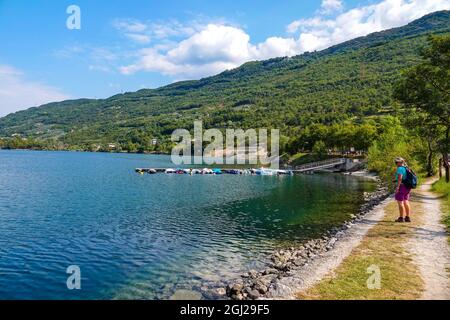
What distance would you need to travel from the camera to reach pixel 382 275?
14656 mm

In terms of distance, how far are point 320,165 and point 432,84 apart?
8483 centimetres

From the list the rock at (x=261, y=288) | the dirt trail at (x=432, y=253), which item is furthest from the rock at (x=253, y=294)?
the dirt trail at (x=432, y=253)

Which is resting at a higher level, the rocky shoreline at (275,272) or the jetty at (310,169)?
the jetty at (310,169)

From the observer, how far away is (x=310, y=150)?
416 feet

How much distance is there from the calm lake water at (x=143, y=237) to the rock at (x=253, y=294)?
3.42 meters

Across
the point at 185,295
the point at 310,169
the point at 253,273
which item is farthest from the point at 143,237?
the point at 310,169

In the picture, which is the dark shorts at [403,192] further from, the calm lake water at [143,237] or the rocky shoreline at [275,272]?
the calm lake water at [143,237]

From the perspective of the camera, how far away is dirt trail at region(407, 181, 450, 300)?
506 inches

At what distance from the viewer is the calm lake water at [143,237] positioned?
19.4 meters

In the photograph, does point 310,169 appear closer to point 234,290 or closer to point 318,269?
point 318,269

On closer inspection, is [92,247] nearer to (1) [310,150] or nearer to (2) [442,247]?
(2) [442,247]

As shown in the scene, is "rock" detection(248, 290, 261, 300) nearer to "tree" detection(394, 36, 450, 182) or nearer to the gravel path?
the gravel path

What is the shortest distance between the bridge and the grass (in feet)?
289
